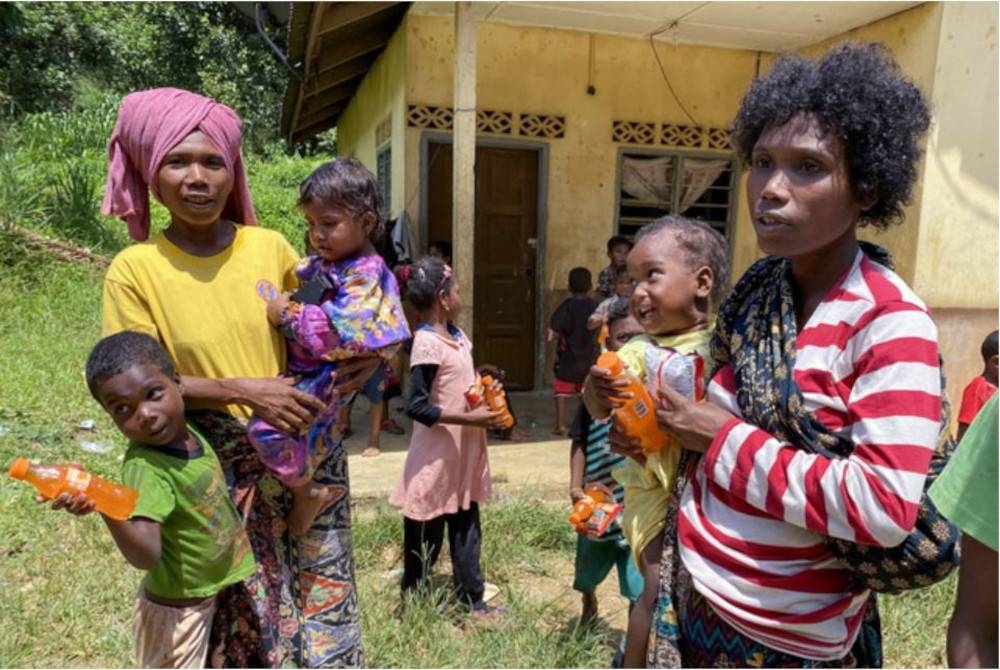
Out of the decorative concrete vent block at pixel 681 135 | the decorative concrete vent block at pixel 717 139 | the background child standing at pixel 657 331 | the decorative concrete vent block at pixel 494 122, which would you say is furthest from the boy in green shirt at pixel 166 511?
the decorative concrete vent block at pixel 717 139

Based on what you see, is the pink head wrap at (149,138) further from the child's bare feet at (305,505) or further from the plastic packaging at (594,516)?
the plastic packaging at (594,516)

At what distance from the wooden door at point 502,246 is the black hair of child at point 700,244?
4.78 meters

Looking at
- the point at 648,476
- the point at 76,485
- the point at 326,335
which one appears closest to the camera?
the point at 76,485

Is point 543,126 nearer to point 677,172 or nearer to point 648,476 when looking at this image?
point 677,172

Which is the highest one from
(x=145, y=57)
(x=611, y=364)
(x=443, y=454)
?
(x=145, y=57)

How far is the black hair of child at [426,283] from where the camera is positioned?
285 centimetres

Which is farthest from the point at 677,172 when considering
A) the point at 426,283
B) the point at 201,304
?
the point at 201,304

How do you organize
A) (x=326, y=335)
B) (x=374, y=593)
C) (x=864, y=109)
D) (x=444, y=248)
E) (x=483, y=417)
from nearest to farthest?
(x=864, y=109), (x=326, y=335), (x=483, y=417), (x=374, y=593), (x=444, y=248)

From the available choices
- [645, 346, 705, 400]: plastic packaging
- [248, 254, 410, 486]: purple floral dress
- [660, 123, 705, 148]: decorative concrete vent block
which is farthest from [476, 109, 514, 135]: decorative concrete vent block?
[645, 346, 705, 400]: plastic packaging

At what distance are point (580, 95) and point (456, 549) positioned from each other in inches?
188

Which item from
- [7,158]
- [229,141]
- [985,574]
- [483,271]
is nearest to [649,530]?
[985,574]

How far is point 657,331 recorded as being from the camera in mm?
1728

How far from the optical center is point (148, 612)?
166cm

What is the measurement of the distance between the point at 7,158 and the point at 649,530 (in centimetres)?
1065
